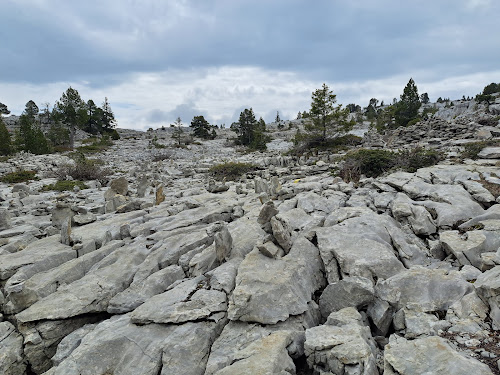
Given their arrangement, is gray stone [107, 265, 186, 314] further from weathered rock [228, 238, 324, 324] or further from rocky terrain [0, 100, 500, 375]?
weathered rock [228, 238, 324, 324]

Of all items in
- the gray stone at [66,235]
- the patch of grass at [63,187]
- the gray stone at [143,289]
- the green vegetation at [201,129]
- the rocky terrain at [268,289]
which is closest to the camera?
the rocky terrain at [268,289]

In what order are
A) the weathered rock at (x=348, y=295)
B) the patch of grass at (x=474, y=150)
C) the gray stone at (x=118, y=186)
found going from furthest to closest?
the gray stone at (x=118, y=186) → the patch of grass at (x=474, y=150) → the weathered rock at (x=348, y=295)

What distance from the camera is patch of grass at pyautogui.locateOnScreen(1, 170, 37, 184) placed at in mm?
27219

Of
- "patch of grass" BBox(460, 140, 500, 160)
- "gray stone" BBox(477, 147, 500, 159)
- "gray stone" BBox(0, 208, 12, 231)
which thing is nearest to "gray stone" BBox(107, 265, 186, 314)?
"gray stone" BBox(0, 208, 12, 231)

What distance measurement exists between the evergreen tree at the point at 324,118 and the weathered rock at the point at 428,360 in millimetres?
33171

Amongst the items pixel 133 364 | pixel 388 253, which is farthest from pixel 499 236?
pixel 133 364

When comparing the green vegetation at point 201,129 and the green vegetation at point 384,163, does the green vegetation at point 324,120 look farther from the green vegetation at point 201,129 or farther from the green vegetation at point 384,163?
the green vegetation at point 201,129

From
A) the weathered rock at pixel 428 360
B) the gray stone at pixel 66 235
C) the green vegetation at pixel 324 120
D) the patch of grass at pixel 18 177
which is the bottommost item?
the weathered rock at pixel 428 360

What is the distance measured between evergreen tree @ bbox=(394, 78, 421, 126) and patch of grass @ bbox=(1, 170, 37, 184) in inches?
2341

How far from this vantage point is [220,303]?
6543mm

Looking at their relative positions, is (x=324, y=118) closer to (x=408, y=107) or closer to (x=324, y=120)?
(x=324, y=120)

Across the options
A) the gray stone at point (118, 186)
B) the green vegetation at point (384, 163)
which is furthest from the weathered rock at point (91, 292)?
the green vegetation at point (384, 163)

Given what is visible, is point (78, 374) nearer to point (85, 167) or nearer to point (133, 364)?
point (133, 364)

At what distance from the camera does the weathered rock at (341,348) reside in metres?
4.57
